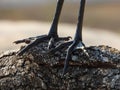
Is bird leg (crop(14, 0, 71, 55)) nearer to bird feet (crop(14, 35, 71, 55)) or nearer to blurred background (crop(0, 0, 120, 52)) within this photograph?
bird feet (crop(14, 35, 71, 55))

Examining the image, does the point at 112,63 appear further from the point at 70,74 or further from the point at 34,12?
the point at 34,12

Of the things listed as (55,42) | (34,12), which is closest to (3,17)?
(34,12)

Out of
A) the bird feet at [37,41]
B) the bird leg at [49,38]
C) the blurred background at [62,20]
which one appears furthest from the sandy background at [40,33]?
the bird feet at [37,41]

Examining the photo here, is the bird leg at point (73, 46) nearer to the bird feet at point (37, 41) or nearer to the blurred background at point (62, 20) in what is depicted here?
the bird feet at point (37, 41)

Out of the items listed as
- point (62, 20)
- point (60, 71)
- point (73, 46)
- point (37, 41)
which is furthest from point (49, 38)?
point (62, 20)

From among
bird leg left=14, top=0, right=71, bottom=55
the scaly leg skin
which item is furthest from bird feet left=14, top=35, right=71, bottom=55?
the scaly leg skin

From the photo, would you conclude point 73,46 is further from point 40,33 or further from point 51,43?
point 40,33

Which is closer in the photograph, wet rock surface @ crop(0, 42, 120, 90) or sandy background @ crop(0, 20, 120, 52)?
wet rock surface @ crop(0, 42, 120, 90)
